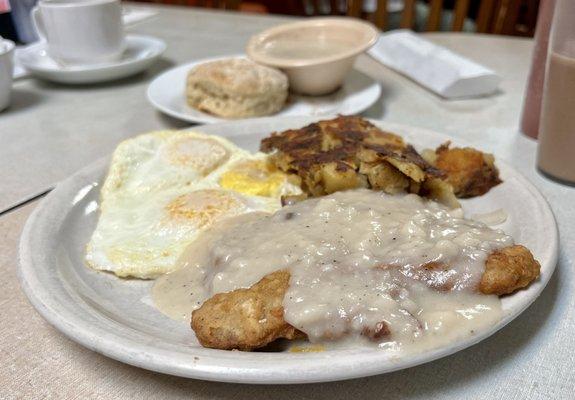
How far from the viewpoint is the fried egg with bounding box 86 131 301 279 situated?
1027 millimetres

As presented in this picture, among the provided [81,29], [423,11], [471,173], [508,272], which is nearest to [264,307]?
[508,272]

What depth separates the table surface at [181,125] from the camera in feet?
2.54

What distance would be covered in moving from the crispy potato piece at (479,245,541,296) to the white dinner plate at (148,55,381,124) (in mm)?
882

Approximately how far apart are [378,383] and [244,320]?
209 mm

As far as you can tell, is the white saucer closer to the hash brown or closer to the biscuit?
the biscuit

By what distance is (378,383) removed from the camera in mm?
775

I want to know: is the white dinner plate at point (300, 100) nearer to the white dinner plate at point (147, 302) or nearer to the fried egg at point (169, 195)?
the fried egg at point (169, 195)

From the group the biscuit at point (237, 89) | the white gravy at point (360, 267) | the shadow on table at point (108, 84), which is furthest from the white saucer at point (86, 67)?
the white gravy at point (360, 267)

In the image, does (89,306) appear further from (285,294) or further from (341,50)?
(341,50)

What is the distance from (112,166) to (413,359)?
2.67 ft

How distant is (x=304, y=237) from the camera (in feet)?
3.06

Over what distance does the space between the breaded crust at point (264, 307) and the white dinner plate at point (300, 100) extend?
0.87 meters

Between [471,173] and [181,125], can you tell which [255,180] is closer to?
[471,173]

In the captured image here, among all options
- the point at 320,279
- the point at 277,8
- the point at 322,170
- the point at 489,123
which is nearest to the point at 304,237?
the point at 320,279
